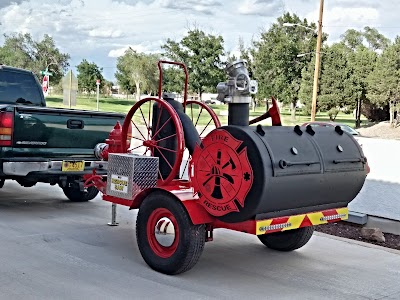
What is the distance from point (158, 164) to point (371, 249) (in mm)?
2893

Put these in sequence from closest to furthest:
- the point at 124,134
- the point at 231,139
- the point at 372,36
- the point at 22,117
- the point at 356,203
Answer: the point at 231,139 < the point at 124,134 < the point at 22,117 < the point at 356,203 < the point at 372,36

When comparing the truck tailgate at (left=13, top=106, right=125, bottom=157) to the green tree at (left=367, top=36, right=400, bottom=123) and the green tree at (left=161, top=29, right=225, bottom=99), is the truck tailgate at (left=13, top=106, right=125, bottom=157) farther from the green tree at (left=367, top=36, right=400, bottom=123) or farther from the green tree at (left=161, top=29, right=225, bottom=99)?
the green tree at (left=367, top=36, right=400, bottom=123)

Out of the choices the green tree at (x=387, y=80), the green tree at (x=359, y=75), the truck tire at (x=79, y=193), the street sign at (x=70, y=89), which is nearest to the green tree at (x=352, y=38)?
the green tree at (x=359, y=75)

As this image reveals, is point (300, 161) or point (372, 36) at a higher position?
Answer: point (372, 36)

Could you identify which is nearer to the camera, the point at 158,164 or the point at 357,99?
the point at 158,164

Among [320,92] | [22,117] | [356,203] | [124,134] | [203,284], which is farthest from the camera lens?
[320,92]

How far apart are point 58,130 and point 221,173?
387 centimetres

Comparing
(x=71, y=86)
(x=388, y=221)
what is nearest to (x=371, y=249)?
(x=388, y=221)

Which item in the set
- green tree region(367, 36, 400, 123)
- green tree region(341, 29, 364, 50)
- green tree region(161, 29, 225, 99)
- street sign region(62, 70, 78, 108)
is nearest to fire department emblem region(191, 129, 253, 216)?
street sign region(62, 70, 78, 108)

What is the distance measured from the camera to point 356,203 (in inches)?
371

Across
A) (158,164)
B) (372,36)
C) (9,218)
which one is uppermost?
(372,36)

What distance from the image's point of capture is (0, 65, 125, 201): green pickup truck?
26.2ft

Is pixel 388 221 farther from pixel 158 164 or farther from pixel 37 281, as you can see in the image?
pixel 37 281

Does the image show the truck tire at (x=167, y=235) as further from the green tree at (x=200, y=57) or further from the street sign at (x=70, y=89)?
the green tree at (x=200, y=57)
